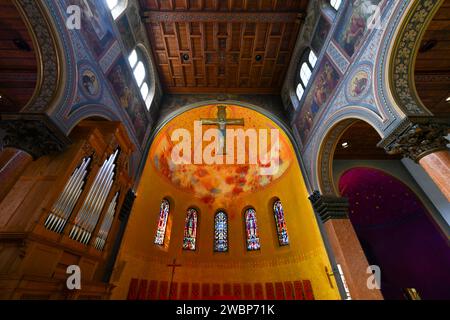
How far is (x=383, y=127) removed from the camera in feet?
15.2

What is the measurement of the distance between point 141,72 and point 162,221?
7803 millimetres

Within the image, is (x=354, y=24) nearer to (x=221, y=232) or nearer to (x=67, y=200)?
(x=67, y=200)

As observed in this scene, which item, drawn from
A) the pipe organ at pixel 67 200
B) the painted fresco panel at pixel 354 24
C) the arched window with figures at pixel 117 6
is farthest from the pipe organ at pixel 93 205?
the painted fresco panel at pixel 354 24

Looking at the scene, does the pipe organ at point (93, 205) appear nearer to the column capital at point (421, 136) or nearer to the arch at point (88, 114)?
the arch at point (88, 114)

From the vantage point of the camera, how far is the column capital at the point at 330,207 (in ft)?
23.5

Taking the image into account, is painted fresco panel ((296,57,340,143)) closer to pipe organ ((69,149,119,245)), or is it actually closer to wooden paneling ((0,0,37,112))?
pipe organ ((69,149,119,245))

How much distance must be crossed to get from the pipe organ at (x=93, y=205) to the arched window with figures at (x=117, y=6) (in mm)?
5390

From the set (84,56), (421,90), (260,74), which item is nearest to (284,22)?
(260,74)

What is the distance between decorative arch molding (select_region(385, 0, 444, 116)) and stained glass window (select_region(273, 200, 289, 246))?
8.11 metres

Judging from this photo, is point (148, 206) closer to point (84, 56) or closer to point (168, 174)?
point (168, 174)

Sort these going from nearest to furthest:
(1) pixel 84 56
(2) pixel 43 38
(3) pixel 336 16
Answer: (2) pixel 43 38 < (1) pixel 84 56 < (3) pixel 336 16

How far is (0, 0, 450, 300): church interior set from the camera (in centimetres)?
403

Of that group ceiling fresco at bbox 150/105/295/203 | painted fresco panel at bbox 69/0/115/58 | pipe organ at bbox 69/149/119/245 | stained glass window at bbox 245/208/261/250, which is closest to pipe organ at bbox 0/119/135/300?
pipe organ at bbox 69/149/119/245

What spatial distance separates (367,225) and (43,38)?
15.8 m
